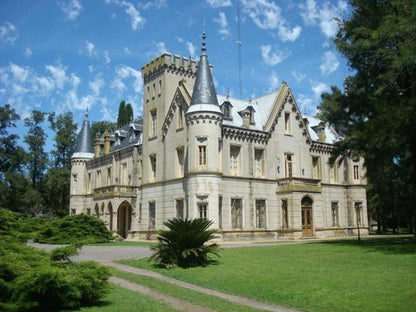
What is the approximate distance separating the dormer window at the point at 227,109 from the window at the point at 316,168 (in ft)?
33.8

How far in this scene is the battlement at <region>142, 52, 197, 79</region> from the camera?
39.8 metres

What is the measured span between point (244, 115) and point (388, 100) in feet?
49.9

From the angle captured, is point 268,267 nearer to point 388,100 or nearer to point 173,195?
point 388,100

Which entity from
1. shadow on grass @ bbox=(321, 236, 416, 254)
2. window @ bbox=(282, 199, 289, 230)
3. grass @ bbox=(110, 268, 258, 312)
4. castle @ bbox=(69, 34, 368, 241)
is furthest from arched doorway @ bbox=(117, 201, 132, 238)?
grass @ bbox=(110, 268, 258, 312)

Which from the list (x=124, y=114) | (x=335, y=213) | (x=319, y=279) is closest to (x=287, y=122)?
(x=335, y=213)

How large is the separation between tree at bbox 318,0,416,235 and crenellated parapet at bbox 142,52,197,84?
57.4 feet

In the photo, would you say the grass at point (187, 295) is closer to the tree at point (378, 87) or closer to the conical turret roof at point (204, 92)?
the tree at point (378, 87)

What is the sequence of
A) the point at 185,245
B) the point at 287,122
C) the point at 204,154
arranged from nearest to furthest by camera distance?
1. the point at 185,245
2. the point at 204,154
3. the point at 287,122

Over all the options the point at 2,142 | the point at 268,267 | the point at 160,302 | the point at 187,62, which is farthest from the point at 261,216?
the point at 2,142

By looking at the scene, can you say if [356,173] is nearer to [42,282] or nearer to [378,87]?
[378,87]

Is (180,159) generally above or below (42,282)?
above

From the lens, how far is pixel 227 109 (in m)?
37.8

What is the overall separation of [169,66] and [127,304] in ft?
106

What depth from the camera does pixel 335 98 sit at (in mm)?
25672
